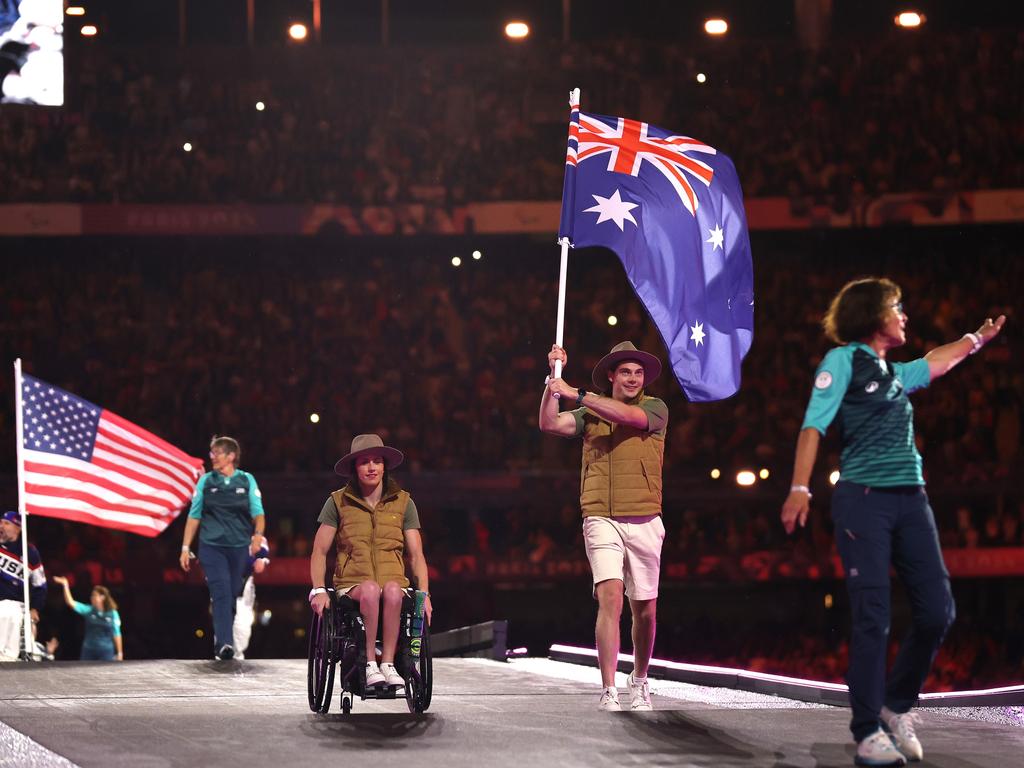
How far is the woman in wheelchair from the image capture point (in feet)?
25.5

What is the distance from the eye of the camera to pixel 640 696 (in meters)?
7.91

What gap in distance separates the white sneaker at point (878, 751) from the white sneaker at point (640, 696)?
222cm

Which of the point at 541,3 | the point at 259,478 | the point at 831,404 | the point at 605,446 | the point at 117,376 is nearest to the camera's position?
the point at 831,404

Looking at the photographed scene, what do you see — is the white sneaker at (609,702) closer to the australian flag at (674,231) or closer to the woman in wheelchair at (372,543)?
the woman in wheelchair at (372,543)

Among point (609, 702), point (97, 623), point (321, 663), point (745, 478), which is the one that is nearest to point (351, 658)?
point (321, 663)

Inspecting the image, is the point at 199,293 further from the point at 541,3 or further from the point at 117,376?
the point at 541,3

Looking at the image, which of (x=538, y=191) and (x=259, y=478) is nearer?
(x=259, y=478)

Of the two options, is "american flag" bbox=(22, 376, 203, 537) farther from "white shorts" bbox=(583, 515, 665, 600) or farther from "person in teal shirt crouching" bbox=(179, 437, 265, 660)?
"white shorts" bbox=(583, 515, 665, 600)

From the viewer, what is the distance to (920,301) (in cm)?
2317

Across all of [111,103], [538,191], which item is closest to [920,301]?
[538,191]

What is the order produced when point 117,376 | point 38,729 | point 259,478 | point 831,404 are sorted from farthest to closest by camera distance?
1. point 117,376
2. point 259,478
3. point 38,729
4. point 831,404

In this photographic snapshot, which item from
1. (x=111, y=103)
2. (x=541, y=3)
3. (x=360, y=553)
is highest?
(x=541, y=3)

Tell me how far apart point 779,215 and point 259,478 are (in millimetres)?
8139

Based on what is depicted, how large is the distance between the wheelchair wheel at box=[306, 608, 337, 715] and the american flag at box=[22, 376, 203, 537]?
7322 mm
